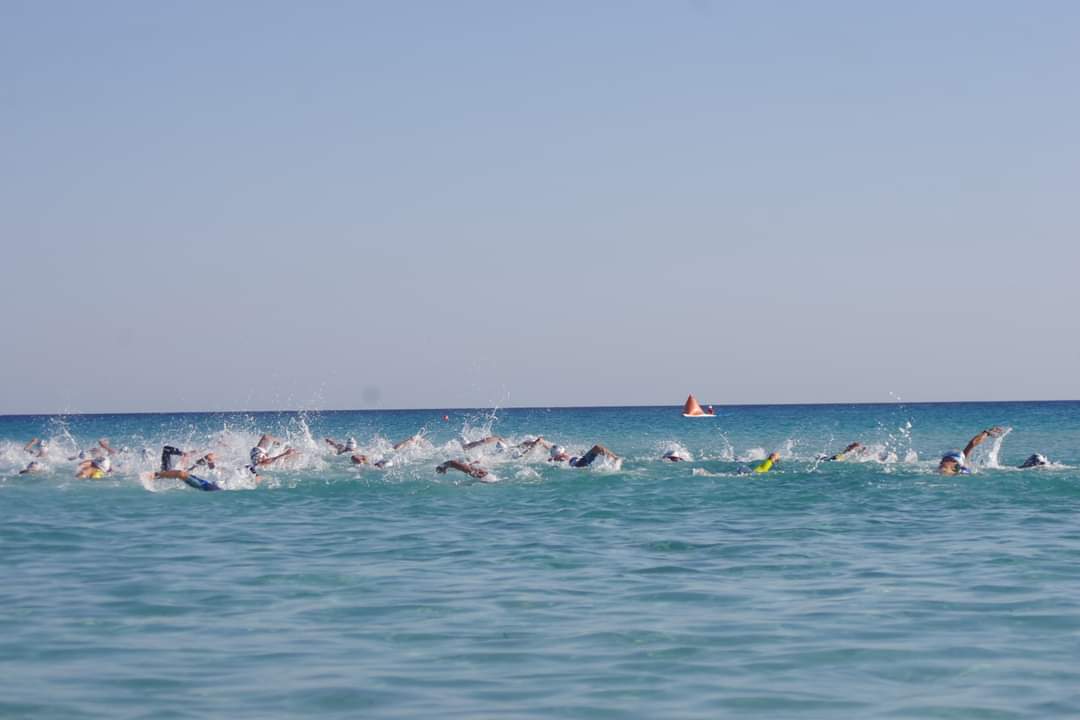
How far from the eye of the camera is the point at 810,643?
32.0 ft

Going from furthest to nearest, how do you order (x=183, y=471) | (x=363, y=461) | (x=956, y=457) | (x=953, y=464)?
(x=363, y=461) → (x=956, y=457) → (x=953, y=464) → (x=183, y=471)

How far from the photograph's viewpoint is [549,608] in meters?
11.4

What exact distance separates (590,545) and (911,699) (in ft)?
25.9

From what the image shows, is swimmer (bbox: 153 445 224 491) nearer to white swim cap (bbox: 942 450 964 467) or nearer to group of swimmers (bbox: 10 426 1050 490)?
group of swimmers (bbox: 10 426 1050 490)

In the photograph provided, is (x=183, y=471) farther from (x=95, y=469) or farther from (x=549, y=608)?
(x=549, y=608)

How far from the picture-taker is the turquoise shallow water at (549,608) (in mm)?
8461

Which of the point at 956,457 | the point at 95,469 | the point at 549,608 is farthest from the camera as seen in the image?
the point at 95,469

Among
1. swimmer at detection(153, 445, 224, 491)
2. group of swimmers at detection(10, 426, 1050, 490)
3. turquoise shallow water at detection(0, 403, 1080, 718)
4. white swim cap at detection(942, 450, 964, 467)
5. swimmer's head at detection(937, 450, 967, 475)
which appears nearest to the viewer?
turquoise shallow water at detection(0, 403, 1080, 718)

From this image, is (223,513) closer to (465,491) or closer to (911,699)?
(465,491)

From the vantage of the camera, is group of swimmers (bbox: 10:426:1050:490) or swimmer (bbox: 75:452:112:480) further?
swimmer (bbox: 75:452:112:480)

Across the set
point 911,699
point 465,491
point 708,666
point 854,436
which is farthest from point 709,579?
point 854,436

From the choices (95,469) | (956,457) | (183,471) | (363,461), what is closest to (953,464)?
(956,457)

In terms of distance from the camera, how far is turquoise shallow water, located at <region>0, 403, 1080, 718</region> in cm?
846

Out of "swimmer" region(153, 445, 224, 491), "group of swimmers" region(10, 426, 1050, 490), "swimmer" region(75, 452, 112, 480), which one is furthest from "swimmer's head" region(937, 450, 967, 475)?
"swimmer" region(75, 452, 112, 480)
